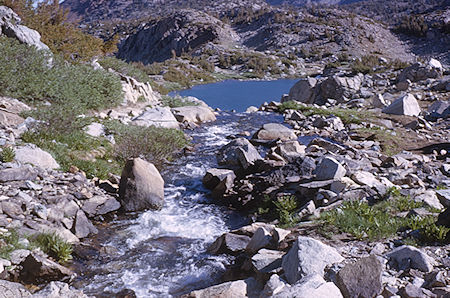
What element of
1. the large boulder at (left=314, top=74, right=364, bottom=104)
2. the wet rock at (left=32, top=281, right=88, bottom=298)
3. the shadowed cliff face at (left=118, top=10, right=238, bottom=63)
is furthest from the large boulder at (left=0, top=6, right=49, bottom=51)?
the shadowed cliff face at (left=118, top=10, right=238, bottom=63)

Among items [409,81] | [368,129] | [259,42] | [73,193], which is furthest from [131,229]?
[259,42]

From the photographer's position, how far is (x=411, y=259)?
4.83m

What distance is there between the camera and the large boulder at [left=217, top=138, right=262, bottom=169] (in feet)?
36.6

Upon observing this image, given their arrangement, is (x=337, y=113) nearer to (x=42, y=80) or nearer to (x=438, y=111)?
(x=438, y=111)

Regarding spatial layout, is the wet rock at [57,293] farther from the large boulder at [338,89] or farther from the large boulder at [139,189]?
the large boulder at [338,89]

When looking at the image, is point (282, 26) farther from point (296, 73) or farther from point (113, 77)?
point (113, 77)

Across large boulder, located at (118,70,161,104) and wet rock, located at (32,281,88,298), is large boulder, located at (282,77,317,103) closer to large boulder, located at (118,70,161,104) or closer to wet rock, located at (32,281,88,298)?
large boulder, located at (118,70,161,104)

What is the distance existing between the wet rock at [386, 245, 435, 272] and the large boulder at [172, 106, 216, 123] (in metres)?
14.5

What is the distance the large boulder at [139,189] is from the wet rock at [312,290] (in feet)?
17.4

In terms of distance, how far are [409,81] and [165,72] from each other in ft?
87.4

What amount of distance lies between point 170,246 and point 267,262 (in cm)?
253

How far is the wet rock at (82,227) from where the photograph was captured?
285 inches

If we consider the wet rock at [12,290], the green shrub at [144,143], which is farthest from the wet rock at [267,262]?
the green shrub at [144,143]

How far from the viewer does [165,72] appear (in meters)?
41.8
